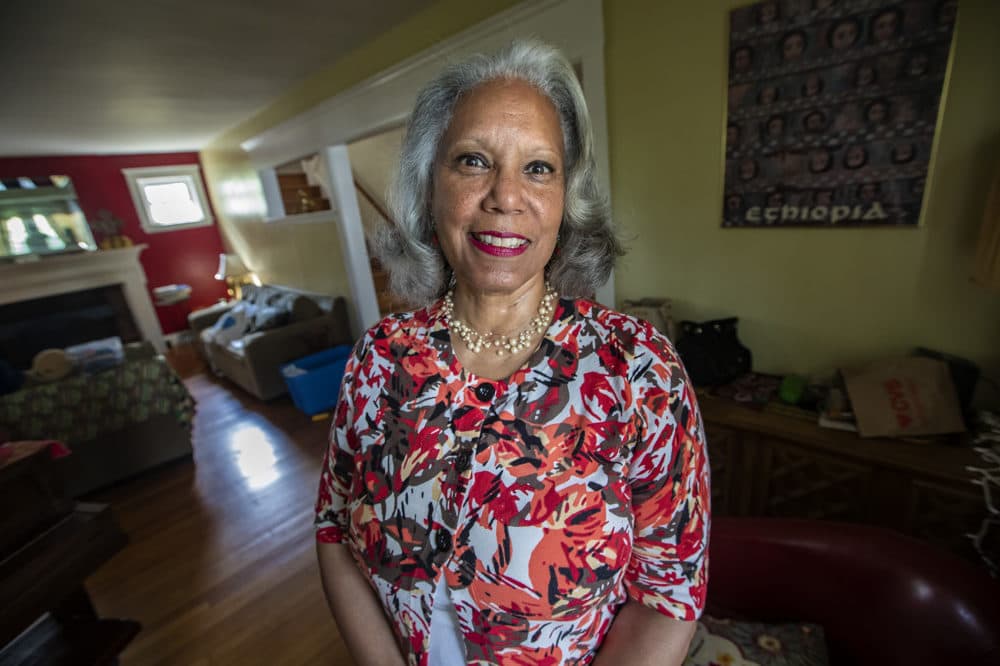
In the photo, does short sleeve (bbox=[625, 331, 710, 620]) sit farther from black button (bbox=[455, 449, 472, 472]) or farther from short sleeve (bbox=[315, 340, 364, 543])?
short sleeve (bbox=[315, 340, 364, 543])

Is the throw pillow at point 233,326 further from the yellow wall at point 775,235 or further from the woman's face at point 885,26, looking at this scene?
the woman's face at point 885,26

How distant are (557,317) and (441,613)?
1.66 feet

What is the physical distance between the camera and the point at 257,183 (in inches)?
190

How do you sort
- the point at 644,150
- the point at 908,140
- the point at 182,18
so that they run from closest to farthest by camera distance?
1. the point at 908,140
2. the point at 644,150
3. the point at 182,18

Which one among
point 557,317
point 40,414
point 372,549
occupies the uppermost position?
point 557,317

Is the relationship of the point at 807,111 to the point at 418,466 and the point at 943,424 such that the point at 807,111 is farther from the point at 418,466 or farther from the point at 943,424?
the point at 418,466

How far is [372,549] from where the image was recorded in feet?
2.26

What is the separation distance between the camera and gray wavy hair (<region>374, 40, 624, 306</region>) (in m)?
0.68

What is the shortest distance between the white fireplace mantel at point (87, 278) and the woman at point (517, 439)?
18.6 ft

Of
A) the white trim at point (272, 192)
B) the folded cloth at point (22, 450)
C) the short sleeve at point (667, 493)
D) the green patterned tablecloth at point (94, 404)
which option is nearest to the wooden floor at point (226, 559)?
the green patterned tablecloth at point (94, 404)

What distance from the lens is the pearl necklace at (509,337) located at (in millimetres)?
714

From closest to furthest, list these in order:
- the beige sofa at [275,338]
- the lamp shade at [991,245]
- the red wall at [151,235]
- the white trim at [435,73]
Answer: the lamp shade at [991,245] → the white trim at [435,73] → the beige sofa at [275,338] → the red wall at [151,235]

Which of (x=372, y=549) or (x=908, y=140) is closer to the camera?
(x=372, y=549)

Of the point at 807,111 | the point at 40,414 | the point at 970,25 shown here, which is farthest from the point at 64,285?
the point at 970,25
